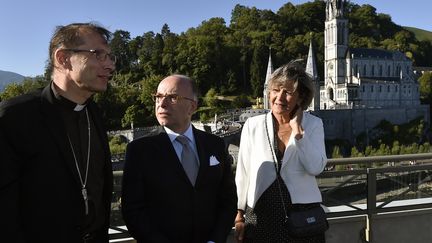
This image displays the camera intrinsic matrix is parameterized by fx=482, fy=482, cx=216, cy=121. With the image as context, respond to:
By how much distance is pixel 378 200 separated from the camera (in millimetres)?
4473

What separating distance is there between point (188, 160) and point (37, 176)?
892 mm

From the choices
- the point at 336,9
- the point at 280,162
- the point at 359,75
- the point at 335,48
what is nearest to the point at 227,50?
the point at 335,48

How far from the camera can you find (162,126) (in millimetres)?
2807

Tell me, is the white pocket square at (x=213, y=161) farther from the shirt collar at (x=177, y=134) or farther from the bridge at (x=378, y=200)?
the bridge at (x=378, y=200)

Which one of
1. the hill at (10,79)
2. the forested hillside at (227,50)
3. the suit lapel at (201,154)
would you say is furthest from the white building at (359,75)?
the suit lapel at (201,154)

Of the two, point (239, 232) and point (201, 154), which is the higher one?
point (201, 154)

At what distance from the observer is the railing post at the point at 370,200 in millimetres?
4371

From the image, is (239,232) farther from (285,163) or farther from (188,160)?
(188,160)

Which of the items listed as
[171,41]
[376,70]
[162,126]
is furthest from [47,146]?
[376,70]

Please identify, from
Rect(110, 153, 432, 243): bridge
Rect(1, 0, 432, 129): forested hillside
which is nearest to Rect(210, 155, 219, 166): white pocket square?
Rect(110, 153, 432, 243): bridge

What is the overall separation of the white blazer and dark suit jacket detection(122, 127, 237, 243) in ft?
1.30

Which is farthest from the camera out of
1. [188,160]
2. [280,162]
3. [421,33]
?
[421,33]

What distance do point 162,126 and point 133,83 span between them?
207 feet

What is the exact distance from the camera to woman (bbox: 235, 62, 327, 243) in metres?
2.96
